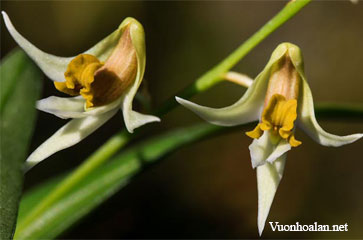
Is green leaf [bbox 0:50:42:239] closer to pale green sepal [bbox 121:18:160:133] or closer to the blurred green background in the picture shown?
pale green sepal [bbox 121:18:160:133]

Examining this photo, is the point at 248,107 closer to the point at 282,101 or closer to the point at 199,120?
the point at 282,101

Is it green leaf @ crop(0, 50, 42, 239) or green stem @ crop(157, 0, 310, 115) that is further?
green stem @ crop(157, 0, 310, 115)

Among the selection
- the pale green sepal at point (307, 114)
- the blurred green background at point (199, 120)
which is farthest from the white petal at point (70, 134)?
the blurred green background at point (199, 120)

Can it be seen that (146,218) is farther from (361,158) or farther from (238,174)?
(361,158)

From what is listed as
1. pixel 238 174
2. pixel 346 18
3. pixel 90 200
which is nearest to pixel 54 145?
pixel 90 200

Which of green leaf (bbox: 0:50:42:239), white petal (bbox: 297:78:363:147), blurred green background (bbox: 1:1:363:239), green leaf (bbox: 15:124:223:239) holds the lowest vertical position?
blurred green background (bbox: 1:1:363:239)

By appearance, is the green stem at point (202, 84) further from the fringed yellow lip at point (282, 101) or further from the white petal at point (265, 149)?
the white petal at point (265, 149)

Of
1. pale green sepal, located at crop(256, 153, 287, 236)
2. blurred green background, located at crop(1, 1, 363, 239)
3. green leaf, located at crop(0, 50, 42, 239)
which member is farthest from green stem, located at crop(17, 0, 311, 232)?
blurred green background, located at crop(1, 1, 363, 239)
